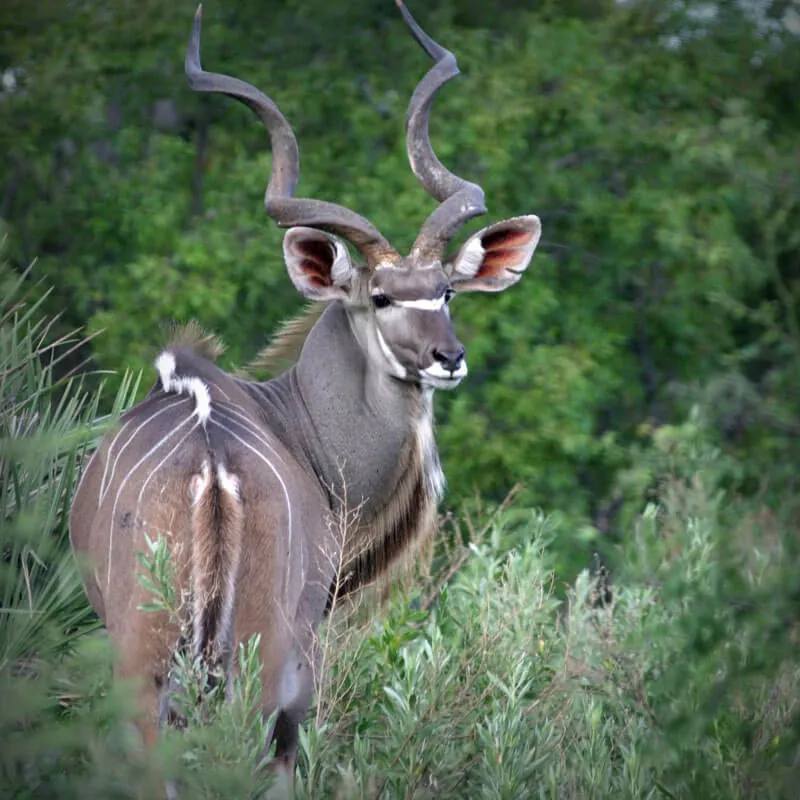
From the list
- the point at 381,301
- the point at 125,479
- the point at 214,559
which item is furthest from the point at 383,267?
the point at 214,559

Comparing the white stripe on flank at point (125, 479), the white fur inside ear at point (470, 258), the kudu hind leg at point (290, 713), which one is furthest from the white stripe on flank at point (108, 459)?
the white fur inside ear at point (470, 258)

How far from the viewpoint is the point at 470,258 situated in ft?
16.9

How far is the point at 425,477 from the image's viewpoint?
4902 mm

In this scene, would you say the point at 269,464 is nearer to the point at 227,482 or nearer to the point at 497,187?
the point at 227,482

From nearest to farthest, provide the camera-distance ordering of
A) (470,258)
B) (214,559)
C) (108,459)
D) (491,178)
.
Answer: (214,559) → (108,459) → (470,258) → (491,178)

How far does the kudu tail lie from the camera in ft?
12.6

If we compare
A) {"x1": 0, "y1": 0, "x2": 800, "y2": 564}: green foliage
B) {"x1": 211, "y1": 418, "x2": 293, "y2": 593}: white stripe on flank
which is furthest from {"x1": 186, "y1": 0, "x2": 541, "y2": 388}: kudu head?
{"x1": 0, "y1": 0, "x2": 800, "y2": 564}: green foliage

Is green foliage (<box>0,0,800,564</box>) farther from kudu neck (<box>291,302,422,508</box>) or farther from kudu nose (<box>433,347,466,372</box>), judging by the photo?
kudu nose (<box>433,347,466,372</box>)

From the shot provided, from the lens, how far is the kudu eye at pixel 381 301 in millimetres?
4830

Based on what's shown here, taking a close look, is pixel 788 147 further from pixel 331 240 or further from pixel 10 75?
pixel 331 240

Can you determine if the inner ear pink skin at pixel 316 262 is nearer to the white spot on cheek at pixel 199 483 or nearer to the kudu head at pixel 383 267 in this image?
the kudu head at pixel 383 267

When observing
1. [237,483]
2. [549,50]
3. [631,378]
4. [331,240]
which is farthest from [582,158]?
[237,483]

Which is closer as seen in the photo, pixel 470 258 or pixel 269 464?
pixel 269 464

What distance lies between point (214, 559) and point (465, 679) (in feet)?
3.28
